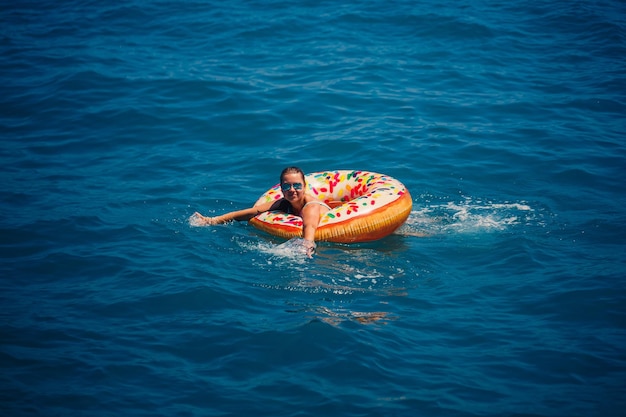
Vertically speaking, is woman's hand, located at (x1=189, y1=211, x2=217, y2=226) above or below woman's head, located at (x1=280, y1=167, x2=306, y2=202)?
below

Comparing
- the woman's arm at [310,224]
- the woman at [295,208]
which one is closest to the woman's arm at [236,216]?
the woman at [295,208]

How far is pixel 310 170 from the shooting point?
10695 millimetres

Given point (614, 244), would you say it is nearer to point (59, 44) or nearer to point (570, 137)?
point (570, 137)

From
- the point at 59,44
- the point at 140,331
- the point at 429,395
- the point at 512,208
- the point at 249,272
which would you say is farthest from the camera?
the point at 59,44

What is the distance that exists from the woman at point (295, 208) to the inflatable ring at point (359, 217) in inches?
3.8

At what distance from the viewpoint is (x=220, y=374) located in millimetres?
5949

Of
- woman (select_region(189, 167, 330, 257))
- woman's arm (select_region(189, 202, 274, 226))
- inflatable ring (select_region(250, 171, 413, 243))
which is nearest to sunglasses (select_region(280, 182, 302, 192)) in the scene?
woman (select_region(189, 167, 330, 257))

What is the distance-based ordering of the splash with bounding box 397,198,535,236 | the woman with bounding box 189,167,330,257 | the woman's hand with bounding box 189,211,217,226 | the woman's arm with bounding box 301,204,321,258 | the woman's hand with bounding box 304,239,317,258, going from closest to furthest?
the woman's hand with bounding box 304,239,317,258
the woman's arm with bounding box 301,204,321,258
the woman with bounding box 189,167,330,257
the splash with bounding box 397,198,535,236
the woman's hand with bounding box 189,211,217,226

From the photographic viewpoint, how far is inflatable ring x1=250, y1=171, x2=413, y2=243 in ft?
27.1

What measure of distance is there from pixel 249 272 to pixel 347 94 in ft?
20.7

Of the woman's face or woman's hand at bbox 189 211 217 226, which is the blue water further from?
the woman's face

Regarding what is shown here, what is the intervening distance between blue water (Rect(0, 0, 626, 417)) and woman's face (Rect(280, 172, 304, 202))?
0.65 m

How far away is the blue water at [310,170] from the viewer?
19.4 ft

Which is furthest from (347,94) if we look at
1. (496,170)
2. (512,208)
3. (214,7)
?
(214,7)
